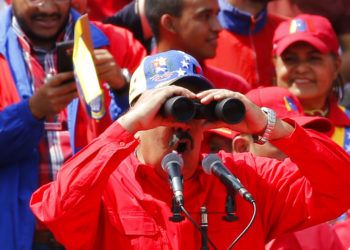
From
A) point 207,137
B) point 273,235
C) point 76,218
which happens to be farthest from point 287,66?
point 76,218

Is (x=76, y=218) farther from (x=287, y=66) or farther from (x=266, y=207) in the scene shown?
(x=287, y=66)

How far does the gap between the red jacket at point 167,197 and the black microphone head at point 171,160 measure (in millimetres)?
223

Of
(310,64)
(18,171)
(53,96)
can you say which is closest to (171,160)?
(53,96)

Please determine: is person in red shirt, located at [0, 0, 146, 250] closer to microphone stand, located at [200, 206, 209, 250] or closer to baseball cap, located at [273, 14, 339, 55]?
baseball cap, located at [273, 14, 339, 55]

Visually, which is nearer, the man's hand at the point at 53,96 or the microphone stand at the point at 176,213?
the microphone stand at the point at 176,213

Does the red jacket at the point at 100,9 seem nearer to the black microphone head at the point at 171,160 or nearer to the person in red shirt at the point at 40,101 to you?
the person in red shirt at the point at 40,101

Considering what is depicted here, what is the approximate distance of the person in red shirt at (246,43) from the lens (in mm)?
6582

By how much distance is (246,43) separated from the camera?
6.64 meters

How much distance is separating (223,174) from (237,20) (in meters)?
3.20

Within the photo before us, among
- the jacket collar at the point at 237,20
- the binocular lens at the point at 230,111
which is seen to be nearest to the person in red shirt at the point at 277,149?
the binocular lens at the point at 230,111

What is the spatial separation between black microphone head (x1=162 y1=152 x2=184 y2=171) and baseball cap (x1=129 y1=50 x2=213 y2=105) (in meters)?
0.37

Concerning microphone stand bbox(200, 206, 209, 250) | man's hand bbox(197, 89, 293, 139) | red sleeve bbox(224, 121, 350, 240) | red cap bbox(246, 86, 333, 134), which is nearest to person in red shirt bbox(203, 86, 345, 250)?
red cap bbox(246, 86, 333, 134)

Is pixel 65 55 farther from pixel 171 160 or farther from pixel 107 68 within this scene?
pixel 171 160

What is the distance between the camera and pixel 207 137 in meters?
5.36
